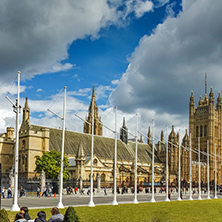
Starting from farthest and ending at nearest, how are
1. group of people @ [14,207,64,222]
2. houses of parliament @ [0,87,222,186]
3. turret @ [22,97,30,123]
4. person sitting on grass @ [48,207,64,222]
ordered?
turret @ [22,97,30,123]
houses of parliament @ [0,87,222,186]
person sitting on grass @ [48,207,64,222]
group of people @ [14,207,64,222]

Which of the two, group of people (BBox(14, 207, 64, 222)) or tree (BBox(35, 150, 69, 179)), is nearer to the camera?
group of people (BBox(14, 207, 64, 222))

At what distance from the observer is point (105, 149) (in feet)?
359

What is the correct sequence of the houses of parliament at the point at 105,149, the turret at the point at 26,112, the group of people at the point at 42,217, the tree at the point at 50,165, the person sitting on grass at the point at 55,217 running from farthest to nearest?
the turret at the point at 26,112, the houses of parliament at the point at 105,149, the tree at the point at 50,165, the person sitting on grass at the point at 55,217, the group of people at the point at 42,217

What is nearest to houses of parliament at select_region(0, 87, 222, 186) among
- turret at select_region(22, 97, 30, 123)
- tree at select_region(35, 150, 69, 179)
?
turret at select_region(22, 97, 30, 123)

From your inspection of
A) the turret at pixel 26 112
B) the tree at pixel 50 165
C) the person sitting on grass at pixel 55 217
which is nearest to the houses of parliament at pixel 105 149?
the turret at pixel 26 112

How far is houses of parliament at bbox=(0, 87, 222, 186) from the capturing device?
86113 millimetres

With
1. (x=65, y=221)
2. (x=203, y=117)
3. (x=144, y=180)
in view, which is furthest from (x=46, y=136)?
(x=203, y=117)

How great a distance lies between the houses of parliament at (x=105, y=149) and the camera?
8611 cm

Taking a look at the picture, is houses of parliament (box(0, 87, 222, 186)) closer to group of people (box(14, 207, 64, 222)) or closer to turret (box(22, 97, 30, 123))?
turret (box(22, 97, 30, 123))

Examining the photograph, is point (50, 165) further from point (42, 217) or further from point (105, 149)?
point (42, 217)

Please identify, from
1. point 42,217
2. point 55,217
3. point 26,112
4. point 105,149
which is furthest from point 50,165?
point 42,217

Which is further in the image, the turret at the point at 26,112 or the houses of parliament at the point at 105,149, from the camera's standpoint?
the turret at the point at 26,112

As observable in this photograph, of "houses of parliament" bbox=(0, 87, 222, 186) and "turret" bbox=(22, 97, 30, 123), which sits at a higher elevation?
"turret" bbox=(22, 97, 30, 123)

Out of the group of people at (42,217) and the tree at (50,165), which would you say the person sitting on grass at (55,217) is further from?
the tree at (50,165)
